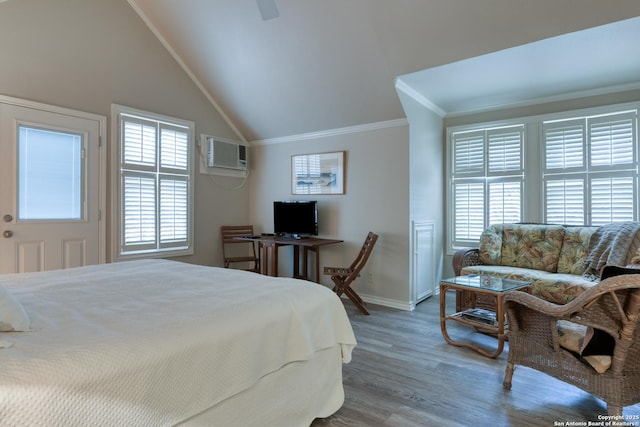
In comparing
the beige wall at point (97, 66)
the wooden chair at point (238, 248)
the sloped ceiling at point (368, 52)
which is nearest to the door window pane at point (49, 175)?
the beige wall at point (97, 66)

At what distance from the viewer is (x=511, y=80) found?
377 centimetres

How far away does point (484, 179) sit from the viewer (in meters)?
4.68

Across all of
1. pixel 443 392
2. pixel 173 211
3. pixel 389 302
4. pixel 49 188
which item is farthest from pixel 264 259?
pixel 443 392

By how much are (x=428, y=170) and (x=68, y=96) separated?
164 inches

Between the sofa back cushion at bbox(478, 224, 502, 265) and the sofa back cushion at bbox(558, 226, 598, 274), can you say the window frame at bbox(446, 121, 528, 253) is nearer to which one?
the sofa back cushion at bbox(478, 224, 502, 265)

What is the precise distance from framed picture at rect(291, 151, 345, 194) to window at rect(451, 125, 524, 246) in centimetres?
170

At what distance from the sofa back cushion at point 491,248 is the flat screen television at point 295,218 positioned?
206cm

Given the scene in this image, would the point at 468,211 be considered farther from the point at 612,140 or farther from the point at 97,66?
the point at 97,66

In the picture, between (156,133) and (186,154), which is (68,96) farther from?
(186,154)

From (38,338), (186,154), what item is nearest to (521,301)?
(38,338)

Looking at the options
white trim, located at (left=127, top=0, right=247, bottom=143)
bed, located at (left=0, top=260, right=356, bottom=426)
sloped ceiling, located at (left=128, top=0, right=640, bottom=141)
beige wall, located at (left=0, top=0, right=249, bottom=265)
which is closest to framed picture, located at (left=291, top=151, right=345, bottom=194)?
sloped ceiling, located at (left=128, top=0, right=640, bottom=141)

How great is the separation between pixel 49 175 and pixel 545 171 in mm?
5495

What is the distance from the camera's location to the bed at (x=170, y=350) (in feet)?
3.09

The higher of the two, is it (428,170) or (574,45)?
(574,45)
